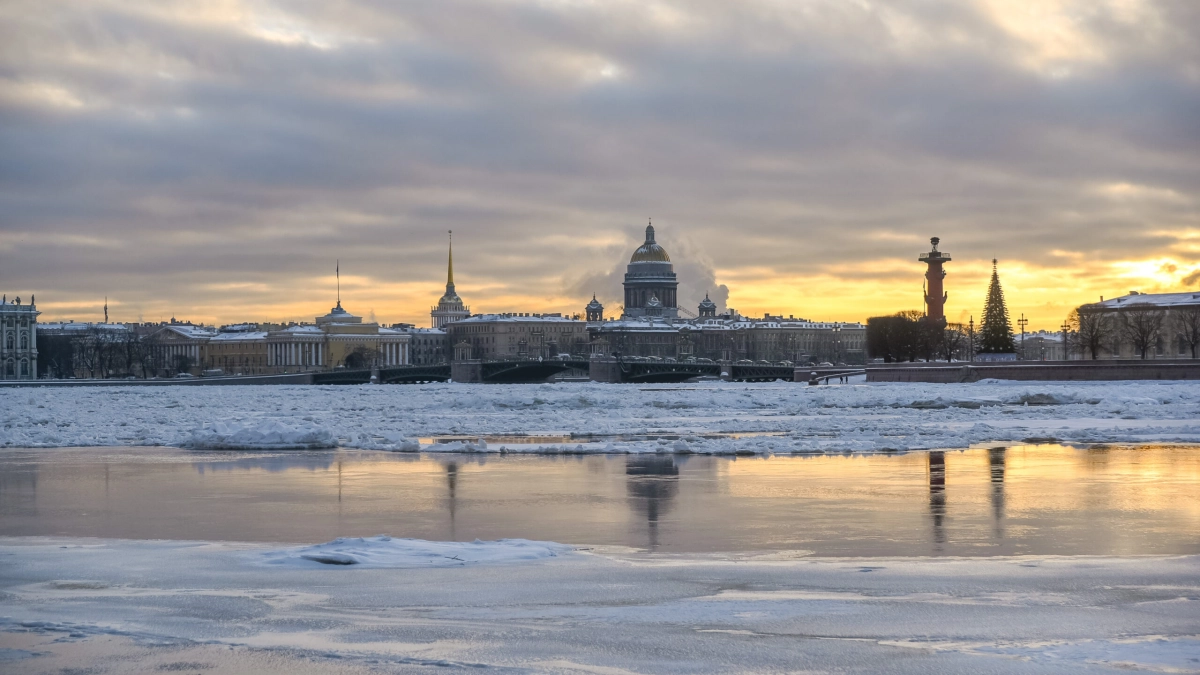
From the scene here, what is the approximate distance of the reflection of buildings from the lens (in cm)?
1135

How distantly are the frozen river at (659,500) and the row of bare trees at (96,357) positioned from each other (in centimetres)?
11247

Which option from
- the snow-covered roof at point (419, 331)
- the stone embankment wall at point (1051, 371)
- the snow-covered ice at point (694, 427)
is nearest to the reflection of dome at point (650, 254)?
the snow-covered roof at point (419, 331)

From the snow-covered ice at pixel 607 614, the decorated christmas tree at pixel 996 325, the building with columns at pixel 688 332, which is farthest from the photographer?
the building with columns at pixel 688 332

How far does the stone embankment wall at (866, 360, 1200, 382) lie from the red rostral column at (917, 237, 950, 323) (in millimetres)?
20901

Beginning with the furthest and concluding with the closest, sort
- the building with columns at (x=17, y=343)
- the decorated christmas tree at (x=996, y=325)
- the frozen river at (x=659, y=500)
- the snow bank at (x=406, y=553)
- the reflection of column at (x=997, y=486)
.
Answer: the building with columns at (x=17, y=343) → the decorated christmas tree at (x=996, y=325) → the reflection of column at (x=997, y=486) → the frozen river at (x=659, y=500) → the snow bank at (x=406, y=553)

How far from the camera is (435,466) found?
17.0m

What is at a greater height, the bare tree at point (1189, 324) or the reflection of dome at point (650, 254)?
the reflection of dome at point (650, 254)

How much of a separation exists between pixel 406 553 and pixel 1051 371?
6015cm

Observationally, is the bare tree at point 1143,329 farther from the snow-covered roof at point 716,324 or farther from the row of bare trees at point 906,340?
the snow-covered roof at point 716,324

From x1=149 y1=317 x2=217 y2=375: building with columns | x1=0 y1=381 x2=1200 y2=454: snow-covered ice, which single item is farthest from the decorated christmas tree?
x1=149 y1=317 x2=217 y2=375: building with columns

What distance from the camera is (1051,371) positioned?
65.1 metres

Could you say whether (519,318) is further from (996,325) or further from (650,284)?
(996,325)

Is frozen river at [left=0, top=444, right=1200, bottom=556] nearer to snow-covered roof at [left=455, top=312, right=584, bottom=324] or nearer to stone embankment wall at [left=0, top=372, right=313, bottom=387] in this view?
stone embankment wall at [left=0, top=372, right=313, bottom=387]

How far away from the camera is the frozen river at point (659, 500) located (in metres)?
10.1
